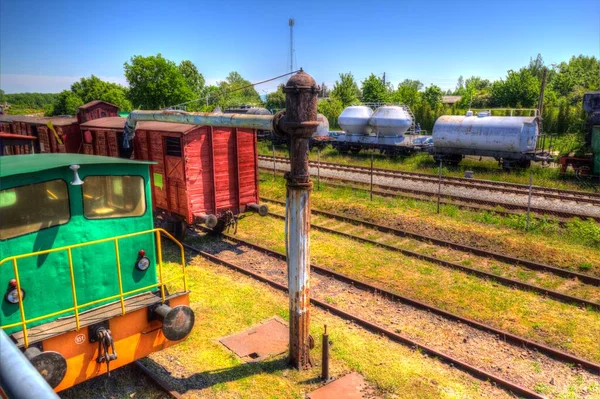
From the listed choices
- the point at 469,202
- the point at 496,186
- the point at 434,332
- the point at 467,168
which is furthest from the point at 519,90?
the point at 434,332

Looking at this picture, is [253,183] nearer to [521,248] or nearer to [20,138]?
[20,138]

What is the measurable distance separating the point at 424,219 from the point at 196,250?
26.4 ft

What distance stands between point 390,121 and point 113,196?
26609mm

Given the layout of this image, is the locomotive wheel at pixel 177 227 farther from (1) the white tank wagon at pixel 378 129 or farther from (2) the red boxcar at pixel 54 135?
(1) the white tank wagon at pixel 378 129

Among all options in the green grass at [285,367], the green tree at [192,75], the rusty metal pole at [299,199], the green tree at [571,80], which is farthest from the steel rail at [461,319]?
the green tree at [192,75]

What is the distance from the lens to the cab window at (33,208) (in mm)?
5875

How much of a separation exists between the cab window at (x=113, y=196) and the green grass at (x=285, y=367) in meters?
2.80

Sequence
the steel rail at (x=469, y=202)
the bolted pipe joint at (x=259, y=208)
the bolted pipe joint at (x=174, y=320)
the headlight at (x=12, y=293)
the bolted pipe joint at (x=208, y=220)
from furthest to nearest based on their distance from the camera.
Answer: the steel rail at (x=469, y=202) → the bolted pipe joint at (x=259, y=208) → the bolted pipe joint at (x=208, y=220) → the bolted pipe joint at (x=174, y=320) → the headlight at (x=12, y=293)

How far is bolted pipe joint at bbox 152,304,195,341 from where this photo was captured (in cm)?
664

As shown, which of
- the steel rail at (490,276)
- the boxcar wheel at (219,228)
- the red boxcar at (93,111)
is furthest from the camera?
the red boxcar at (93,111)

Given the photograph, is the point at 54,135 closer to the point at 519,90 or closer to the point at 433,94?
the point at 519,90

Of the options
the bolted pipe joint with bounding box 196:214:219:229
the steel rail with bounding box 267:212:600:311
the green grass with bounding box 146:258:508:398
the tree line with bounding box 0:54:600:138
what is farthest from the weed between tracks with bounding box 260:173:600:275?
the tree line with bounding box 0:54:600:138

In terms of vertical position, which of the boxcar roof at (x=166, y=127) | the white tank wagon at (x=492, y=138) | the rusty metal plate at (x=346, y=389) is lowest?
the rusty metal plate at (x=346, y=389)

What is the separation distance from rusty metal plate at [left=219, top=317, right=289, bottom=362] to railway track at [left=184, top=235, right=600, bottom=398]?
55.6 inches
